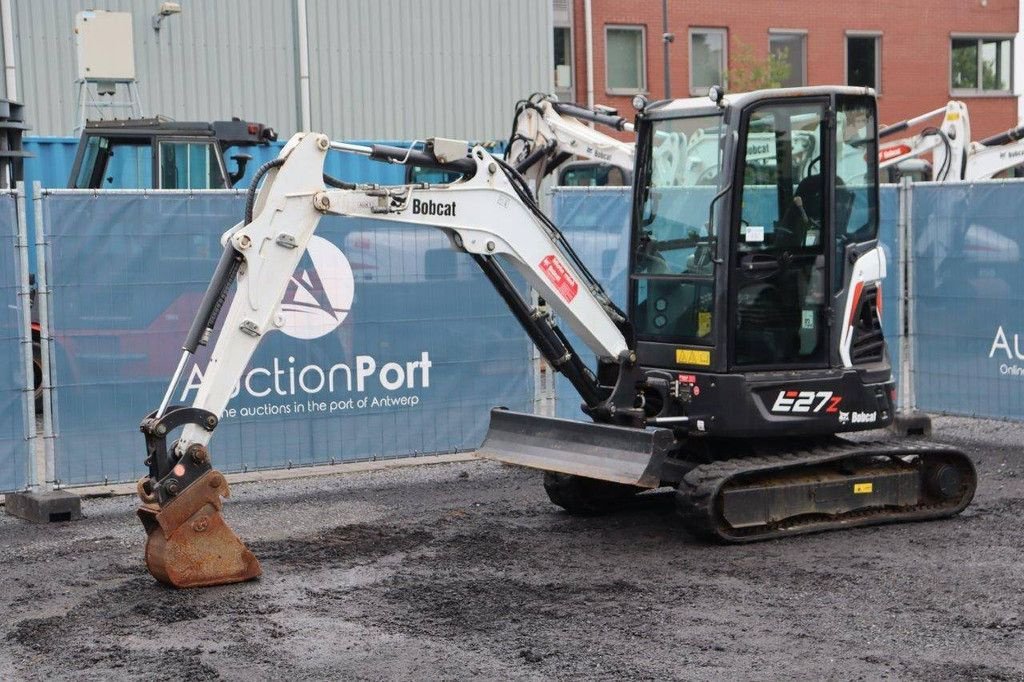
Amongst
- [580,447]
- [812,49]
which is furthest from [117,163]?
[812,49]

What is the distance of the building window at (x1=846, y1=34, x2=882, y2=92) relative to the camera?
38469 millimetres

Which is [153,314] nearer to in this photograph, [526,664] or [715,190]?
[715,190]

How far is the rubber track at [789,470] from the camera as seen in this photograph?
28.1 ft

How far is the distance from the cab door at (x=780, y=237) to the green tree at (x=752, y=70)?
26415 mm

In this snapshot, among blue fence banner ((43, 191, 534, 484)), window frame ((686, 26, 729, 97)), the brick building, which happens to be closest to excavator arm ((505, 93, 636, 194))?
blue fence banner ((43, 191, 534, 484))

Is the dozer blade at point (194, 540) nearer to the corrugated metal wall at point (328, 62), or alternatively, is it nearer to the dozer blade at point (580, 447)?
the dozer blade at point (580, 447)

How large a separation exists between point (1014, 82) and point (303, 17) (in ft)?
77.3

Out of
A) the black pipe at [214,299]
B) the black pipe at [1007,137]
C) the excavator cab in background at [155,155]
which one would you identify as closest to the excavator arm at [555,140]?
the excavator cab in background at [155,155]

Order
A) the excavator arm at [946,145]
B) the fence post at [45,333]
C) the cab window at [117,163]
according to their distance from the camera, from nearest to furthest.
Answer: the fence post at [45,333] < the cab window at [117,163] < the excavator arm at [946,145]

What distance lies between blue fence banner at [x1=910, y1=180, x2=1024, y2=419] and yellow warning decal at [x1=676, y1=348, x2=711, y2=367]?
13.8ft

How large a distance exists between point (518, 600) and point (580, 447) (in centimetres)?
165

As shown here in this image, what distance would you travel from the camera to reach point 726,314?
349 inches

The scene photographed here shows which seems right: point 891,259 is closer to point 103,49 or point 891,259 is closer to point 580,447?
point 580,447

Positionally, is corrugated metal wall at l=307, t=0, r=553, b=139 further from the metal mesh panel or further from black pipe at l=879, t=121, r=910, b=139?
the metal mesh panel
